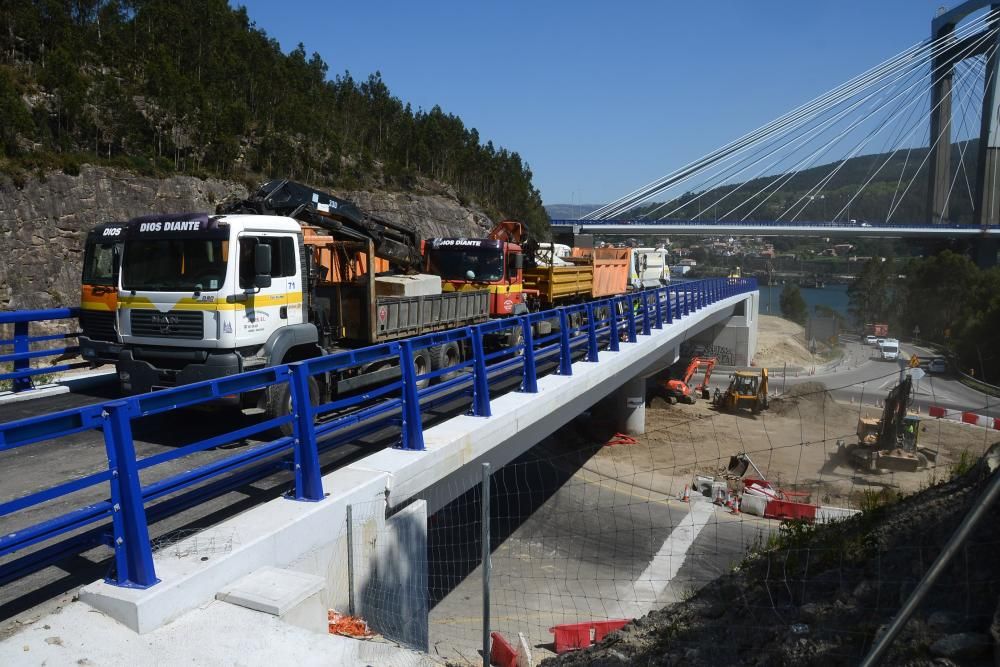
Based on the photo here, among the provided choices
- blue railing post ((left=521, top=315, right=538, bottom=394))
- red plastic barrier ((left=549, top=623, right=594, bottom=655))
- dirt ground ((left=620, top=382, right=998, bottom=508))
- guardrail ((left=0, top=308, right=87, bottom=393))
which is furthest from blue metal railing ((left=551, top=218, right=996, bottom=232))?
red plastic barrier ((left=549, top=623, right=594, bottom=655))

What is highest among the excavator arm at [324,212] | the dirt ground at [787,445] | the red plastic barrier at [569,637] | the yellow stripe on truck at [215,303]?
the excavator arm at [324,212]

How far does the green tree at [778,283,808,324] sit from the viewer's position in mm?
89125

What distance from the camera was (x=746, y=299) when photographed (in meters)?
43.4

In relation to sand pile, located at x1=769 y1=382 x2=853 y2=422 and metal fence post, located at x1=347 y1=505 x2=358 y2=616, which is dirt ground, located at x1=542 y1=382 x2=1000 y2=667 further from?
sand pile, located at x1=769 y1=382 x2=853 y2=422

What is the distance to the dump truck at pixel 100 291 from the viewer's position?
9797 mm

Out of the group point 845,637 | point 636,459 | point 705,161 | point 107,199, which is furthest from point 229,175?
point 705,161

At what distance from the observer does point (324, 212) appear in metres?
12.0

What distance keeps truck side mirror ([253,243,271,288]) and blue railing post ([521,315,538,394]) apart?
10.9ft

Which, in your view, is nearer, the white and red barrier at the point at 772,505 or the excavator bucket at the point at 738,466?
the white and red barrier at the point at 772,505

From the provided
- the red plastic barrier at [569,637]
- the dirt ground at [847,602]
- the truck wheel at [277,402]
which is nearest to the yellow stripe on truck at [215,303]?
the truck wheel at [277,402]

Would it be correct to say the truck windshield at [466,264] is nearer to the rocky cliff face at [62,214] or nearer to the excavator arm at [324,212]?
the excavator arm at [324,212]

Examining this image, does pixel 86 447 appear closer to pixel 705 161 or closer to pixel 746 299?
pixel 746 299

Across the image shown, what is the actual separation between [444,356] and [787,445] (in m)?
9.39

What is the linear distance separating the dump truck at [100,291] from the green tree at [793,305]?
88.3 metres
